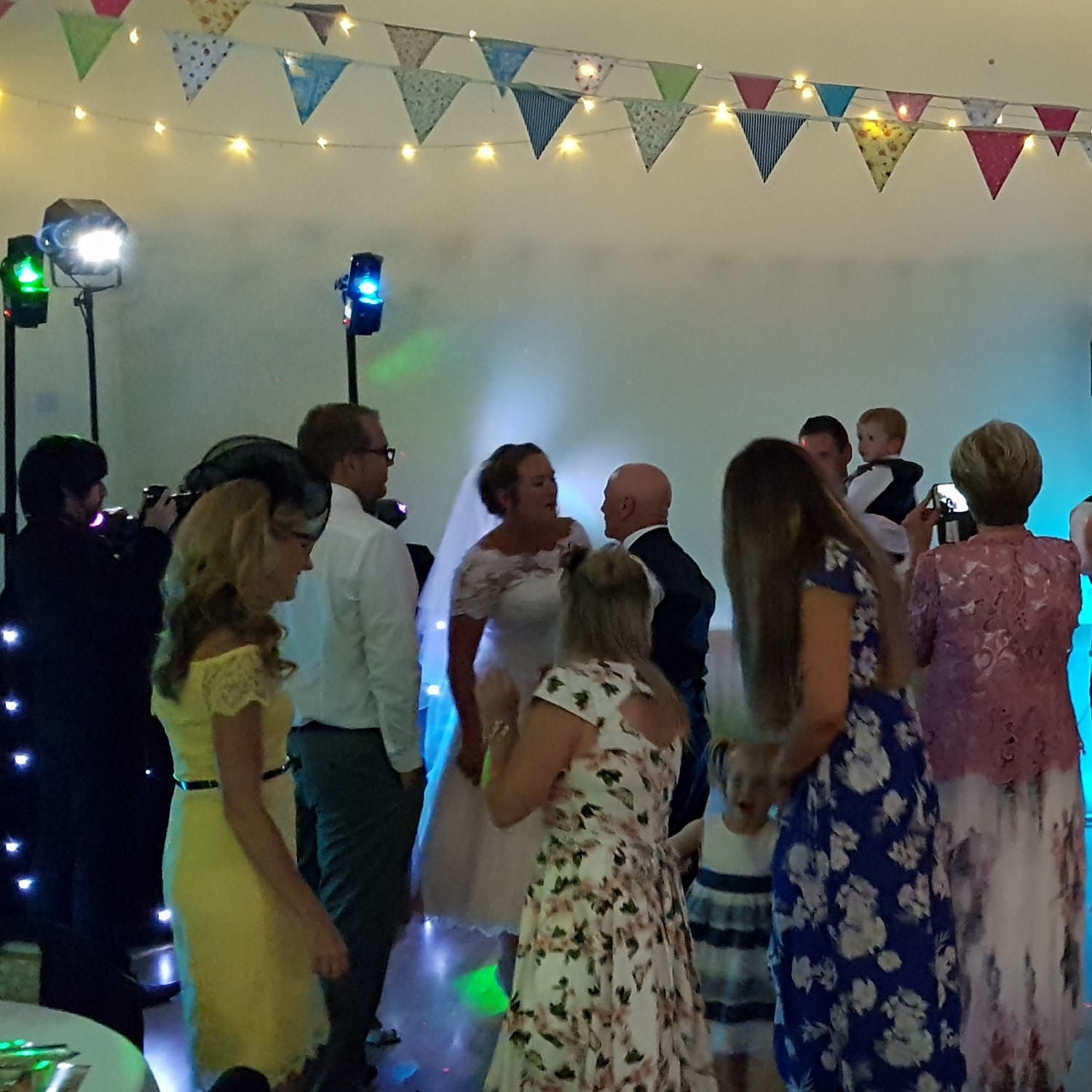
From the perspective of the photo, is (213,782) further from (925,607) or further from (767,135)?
(767,135)

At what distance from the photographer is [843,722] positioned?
6.53 ft

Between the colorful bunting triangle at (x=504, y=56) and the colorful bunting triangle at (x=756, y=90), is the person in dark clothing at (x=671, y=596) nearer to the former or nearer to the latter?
the colorful bunting triangle at (x=504, y=56)

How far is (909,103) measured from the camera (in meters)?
4.90

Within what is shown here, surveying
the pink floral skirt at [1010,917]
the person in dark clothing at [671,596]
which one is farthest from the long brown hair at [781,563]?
the person in dark clothing at [671,596]

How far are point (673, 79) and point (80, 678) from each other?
2940mm

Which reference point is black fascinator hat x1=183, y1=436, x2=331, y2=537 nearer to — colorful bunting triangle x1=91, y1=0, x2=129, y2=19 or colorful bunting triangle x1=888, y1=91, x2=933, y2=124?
colorful bunting triangle x1=91, y1=0, x2=129, y2=19

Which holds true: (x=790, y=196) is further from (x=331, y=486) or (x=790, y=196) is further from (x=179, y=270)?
(x=331, y=486)

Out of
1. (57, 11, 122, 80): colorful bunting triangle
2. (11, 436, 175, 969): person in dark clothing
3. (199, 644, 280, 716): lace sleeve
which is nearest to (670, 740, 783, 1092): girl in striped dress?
(199, 644, 280, 716): lace sleeve

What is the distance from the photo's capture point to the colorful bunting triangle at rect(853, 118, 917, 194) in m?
4.48

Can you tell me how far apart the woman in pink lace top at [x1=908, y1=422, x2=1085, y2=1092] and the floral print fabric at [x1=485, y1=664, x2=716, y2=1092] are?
763 millimetres

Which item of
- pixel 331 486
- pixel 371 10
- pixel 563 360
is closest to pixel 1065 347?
pixel 563 360

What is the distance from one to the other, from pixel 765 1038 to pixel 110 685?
1.84 metres

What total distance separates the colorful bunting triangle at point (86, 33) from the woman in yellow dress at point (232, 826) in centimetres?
246

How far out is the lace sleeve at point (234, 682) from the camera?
1804 millimetres
